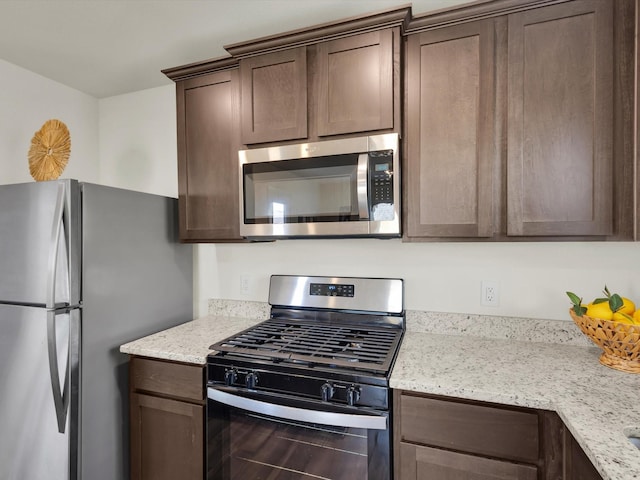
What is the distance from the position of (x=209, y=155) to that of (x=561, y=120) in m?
1.61

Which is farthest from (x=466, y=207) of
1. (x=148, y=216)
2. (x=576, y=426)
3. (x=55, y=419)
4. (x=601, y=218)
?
(x=55, y=419)

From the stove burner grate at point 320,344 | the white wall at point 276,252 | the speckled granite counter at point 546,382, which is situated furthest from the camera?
the white wall at point 276,252

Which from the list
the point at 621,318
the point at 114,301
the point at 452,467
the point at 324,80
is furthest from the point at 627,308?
the point at 114,301

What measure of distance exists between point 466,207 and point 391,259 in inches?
20.7

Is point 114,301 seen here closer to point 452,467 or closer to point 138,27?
point 138,27

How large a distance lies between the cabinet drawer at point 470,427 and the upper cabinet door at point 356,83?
110 centimetres

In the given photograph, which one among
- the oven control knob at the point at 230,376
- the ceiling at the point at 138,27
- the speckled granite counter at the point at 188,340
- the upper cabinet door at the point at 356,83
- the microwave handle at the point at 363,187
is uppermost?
the ceiling at the point at 138,27

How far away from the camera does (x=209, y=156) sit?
1.83 m

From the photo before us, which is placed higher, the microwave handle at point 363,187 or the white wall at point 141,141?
the white wall at point 141,141

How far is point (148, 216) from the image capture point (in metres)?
1.81

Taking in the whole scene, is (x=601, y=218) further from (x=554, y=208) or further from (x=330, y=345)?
(x=330, y=345)

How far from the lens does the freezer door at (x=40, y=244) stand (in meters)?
1.42

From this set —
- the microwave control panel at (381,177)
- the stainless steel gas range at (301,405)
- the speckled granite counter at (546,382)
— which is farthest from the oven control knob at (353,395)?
the microwave control panel at (381,177)

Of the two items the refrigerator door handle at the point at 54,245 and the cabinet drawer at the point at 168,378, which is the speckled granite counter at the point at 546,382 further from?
the refrigerator door handle at the point at 54,245
